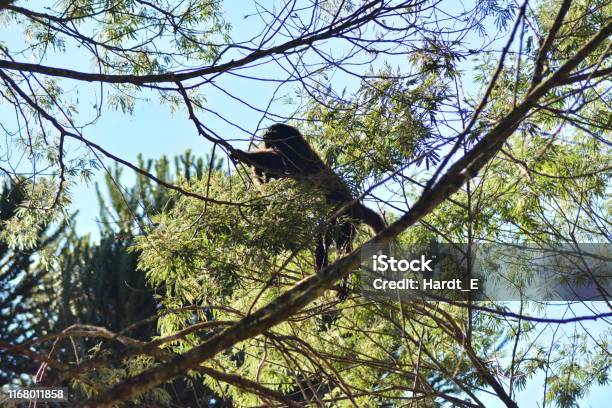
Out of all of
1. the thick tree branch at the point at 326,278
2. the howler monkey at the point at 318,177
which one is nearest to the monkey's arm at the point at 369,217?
the howler monkey at the point at 318,177

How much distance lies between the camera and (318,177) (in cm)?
450

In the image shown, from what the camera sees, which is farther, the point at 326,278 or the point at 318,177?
the point at 318,177

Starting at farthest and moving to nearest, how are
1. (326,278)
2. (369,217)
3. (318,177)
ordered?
(369,217) → (318,177) → (326,278)

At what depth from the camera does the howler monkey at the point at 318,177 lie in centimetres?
455

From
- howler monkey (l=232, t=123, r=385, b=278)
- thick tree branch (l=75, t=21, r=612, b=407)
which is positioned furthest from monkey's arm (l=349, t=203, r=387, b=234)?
thick tree branch (l=75, t=21, r=612, b=407)

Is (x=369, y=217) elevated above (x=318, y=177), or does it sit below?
above

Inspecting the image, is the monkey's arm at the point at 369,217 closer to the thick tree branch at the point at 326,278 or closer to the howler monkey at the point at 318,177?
the howler monkey at the point at 318,177

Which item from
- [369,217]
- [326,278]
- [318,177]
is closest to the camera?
[326,278]

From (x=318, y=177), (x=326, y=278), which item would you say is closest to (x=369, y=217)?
(x=318, y=177)

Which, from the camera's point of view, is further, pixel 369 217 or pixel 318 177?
pixel 369 217

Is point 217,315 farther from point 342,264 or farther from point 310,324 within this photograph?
point 342,264

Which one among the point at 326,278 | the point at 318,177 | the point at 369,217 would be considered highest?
the point at 369,217

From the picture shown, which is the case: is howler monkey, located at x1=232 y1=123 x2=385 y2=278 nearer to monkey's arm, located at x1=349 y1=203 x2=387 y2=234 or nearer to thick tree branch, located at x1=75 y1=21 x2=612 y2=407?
monkey's arm, located at x1=349 y1=203 x2=387 y2=234

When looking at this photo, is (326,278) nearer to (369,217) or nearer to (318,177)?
(318,177)
